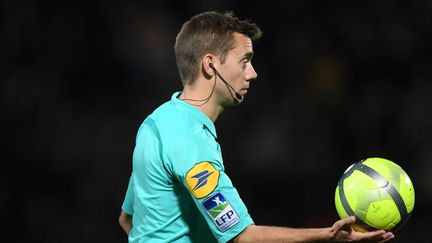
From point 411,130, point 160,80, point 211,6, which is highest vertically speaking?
point 211,6

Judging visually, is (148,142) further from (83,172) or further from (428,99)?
(428,99)

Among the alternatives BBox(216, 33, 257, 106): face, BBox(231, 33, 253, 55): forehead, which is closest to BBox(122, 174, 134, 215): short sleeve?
BBox(216, 33, 257, 106): face

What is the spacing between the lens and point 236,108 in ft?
25.0

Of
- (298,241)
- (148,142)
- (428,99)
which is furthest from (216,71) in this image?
(428,99)

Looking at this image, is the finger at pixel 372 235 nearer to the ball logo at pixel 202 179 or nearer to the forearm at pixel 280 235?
the forearm at pixel 280 235

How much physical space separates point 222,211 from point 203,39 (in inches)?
37.9

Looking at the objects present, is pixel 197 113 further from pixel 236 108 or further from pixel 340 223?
pixel 236 108

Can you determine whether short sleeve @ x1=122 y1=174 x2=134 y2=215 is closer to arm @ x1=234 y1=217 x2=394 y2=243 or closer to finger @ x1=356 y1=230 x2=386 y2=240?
arm @ x1=234 y1=217 x2=394 y2=243

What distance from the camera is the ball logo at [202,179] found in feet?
10.8

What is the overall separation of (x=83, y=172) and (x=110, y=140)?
42cm

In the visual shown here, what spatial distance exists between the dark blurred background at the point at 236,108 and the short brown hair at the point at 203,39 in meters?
3.46

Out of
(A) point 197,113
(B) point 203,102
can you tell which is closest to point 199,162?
(A) point 197,113

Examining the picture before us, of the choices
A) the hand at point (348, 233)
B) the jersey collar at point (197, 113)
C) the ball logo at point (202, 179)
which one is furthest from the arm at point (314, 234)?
the jersey collar at point (197, 113)

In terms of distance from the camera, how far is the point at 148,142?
11.8ft
